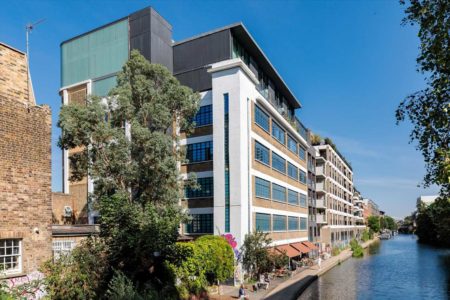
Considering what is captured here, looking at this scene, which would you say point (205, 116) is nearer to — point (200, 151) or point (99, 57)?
point (200, 151)

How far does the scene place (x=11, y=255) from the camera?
14.1m

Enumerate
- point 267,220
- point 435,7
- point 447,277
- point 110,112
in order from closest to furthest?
point 435,7 → point 110,112 → point 267,220 → point 447,277

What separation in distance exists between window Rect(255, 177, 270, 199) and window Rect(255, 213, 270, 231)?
1704mm

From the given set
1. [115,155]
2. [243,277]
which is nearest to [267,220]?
[243,277]

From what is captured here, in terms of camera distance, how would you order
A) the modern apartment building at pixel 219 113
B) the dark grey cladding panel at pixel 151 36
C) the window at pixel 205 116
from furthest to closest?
the dark grey cladding panel at pixel 151 36
the window at pixel 205 116
the modern apartment building at pixel 219 113

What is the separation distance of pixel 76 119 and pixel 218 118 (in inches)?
461

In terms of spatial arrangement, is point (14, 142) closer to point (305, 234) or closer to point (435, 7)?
point (435, 7)

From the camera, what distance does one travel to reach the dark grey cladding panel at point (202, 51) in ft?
111

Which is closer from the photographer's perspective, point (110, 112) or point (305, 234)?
point (110, 112)

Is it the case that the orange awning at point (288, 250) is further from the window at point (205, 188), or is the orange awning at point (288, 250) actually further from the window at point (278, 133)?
the window at point (278, 133)

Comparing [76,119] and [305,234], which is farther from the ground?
[76,119]

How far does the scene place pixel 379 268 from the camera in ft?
163

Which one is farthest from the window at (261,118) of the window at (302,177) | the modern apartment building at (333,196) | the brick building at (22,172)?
the modern apartment building at (333,196)

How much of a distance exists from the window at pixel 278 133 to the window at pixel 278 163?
185 cm
